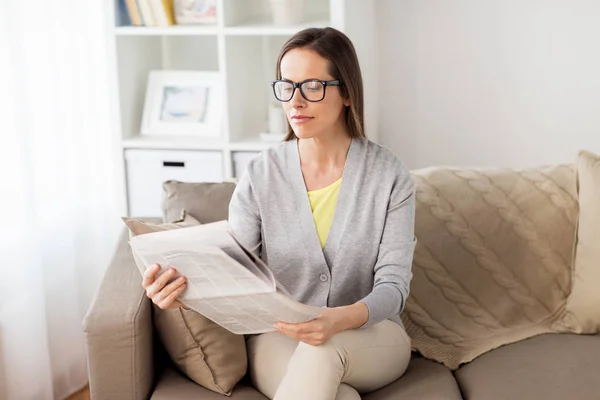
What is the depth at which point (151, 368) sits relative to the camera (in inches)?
82.8

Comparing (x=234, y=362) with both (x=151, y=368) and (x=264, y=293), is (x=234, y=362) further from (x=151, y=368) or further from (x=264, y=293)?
(x=264, y=293)

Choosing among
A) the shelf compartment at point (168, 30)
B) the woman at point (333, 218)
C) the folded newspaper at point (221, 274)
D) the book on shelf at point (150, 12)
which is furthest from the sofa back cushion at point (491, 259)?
the book on shelf at point (150, 12)

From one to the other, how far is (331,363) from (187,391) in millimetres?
374

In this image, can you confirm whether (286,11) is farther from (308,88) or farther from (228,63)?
(308,88)

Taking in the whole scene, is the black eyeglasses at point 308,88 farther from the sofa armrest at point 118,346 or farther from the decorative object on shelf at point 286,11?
the decorative object on shelf at point 286,11

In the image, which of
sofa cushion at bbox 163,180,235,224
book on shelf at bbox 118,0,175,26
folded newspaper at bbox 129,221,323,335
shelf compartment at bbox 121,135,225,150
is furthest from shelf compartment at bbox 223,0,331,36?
folded newspaper at bbox 129,221,323,335

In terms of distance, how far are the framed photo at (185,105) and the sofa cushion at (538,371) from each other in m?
1.30

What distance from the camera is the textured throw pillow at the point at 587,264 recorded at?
2326 millimetres

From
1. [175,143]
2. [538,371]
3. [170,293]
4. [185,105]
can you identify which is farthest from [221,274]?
[185,105]

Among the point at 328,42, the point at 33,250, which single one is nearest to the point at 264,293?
the point at 328,42

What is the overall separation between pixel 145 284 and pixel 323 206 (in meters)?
0.47

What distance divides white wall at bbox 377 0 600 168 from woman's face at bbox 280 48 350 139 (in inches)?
46.4

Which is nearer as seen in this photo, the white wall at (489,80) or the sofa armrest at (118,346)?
the sofa armrest at (118,346)

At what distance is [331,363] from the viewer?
1.85 metres
